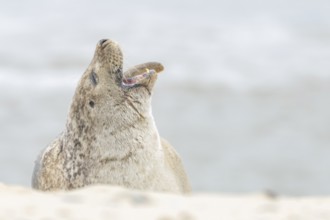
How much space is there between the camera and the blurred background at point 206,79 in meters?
20.5

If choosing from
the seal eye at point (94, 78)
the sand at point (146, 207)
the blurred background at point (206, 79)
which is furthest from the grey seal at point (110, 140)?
the blurred background at point (206, 79)

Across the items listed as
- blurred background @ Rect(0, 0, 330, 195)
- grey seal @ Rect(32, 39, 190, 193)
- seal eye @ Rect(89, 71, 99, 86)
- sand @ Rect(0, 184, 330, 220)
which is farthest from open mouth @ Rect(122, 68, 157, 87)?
blurred background @ Rect(0, 0, 330, 195)

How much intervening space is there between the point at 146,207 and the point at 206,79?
16.9m

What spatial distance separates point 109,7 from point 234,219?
2332 centimetres

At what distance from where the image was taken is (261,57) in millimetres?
25812

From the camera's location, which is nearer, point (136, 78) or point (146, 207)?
point (146, 207)

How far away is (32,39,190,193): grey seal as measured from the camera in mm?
10727

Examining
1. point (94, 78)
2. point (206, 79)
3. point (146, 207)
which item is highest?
point (206, 79)

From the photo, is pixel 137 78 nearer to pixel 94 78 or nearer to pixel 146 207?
pixel 94 78

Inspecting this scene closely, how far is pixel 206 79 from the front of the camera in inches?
952


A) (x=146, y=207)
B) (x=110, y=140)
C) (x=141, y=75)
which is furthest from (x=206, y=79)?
(x=146, y=207)

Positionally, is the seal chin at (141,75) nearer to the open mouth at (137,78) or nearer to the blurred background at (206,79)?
the open mouth at (137,78)

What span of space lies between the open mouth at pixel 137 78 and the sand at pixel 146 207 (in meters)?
3.37

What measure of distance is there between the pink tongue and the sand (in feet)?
11.1
